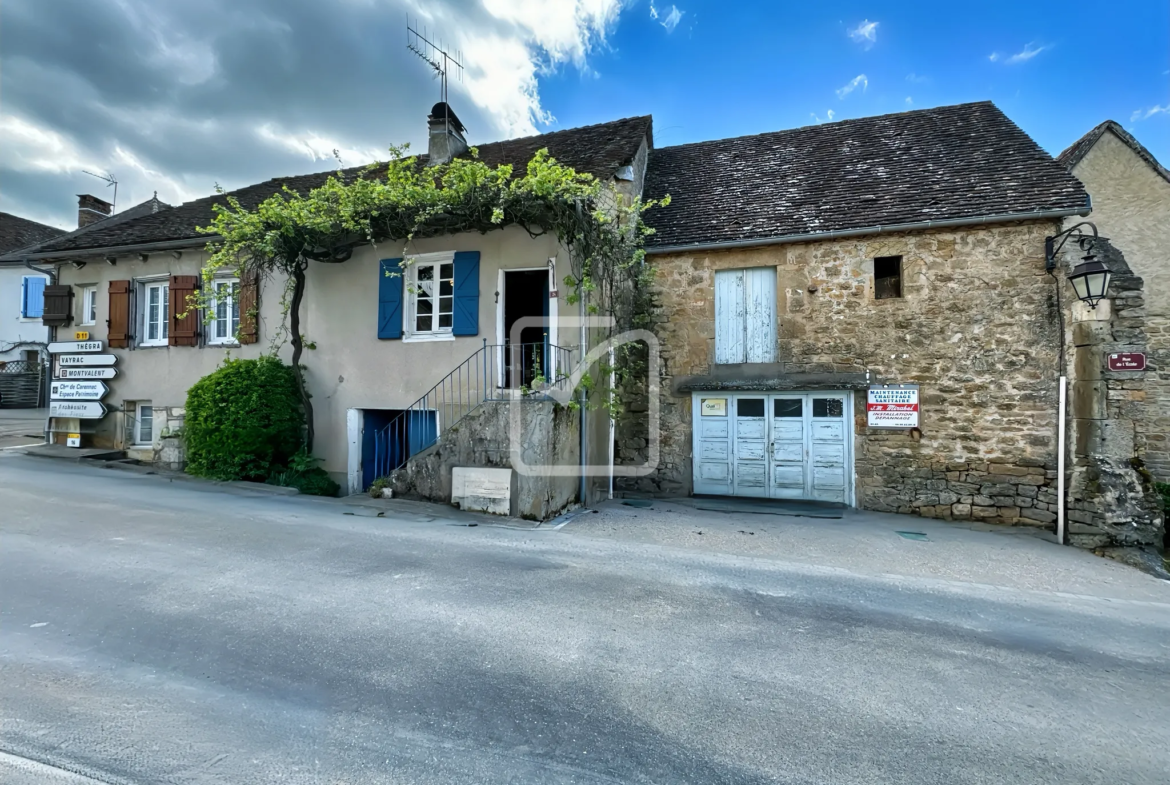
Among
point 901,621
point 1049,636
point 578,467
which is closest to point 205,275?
point 578,467

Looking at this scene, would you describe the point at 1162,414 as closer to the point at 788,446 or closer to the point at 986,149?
the point at 986,149

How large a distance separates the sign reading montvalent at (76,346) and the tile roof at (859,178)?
38.2 feet

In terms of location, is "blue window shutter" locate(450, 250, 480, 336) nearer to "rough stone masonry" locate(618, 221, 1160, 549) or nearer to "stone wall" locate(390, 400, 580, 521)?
"stone wall" locate(390, 400, 580, 521)

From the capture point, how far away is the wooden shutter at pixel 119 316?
1110 cm

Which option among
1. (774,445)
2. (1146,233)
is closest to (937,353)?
(774,445)

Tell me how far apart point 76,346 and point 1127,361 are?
18299mm

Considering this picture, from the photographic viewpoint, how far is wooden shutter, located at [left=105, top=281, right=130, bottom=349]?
11102 mm

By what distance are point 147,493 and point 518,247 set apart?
6.50m

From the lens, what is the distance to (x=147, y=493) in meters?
7.73

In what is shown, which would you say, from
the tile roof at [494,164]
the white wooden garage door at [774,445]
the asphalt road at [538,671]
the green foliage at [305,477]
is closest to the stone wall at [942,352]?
the white wooden garage door at [774,445]

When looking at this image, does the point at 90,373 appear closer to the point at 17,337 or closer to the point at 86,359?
the point at 86,359

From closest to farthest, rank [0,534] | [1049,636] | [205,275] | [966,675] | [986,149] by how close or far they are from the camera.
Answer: [966,675], [1049,636], [0,534], [986,149], [205,275]

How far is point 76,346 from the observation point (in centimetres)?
1136

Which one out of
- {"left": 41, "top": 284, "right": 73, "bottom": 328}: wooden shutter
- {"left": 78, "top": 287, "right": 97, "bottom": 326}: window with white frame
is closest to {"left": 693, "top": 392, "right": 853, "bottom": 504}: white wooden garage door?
{"left": 78, "top": 287, "right": 97, "bottom": 326}: window with white frame
